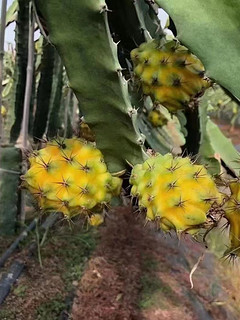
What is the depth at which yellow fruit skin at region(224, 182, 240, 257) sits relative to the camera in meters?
0.97

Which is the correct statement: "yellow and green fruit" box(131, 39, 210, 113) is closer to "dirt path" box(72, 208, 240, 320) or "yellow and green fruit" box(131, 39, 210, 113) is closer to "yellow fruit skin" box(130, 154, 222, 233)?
"yellow fruit skin" box(130, 154, 222, 233)

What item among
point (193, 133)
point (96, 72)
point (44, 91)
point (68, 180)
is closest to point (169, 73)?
point (96, 72)

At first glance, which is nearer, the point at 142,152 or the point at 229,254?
the point at 229,254

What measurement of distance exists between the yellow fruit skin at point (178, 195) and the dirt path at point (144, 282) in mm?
1402

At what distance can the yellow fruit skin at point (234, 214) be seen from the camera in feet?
3.19

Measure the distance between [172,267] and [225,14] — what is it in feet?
7.86

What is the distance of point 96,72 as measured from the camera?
1.21 m

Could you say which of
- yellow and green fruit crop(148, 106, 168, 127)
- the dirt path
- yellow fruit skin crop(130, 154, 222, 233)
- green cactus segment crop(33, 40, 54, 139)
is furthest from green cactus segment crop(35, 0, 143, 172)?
green cactus segment crop(33, 40, 54, 139)

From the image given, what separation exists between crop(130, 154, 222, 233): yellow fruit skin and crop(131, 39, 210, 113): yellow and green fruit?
9.0 inches

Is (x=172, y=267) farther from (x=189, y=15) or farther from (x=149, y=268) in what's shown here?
(x=189, y=15)

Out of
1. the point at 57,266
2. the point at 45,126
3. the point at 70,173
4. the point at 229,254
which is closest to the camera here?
the point at 229,254

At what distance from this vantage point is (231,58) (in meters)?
1.07

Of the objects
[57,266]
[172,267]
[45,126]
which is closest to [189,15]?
[57,266]

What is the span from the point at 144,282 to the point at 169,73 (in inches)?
73.1
